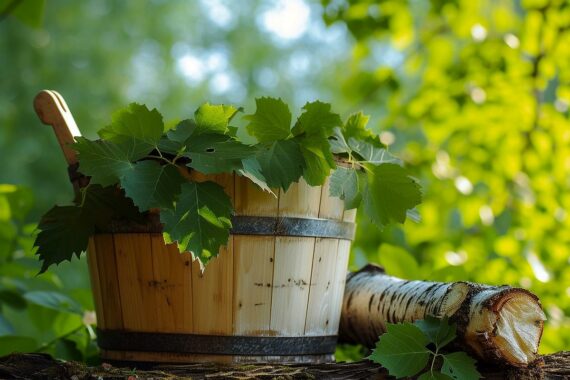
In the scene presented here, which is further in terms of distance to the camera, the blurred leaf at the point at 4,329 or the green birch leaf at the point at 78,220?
the blurred leaf at the point at 4,329

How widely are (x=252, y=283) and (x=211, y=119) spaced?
0.27 metres

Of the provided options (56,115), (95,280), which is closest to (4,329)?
(95,280)

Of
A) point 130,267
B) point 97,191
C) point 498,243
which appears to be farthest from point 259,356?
point 498,243

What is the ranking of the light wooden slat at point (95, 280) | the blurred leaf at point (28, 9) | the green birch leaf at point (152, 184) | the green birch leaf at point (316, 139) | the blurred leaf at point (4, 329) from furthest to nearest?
the blurred leaf at point (28, 9)
the blurred leaf at point (4, 329)
the light wooden slat at point (95, 280)
the green birch leaf at point (316, 139)
the green birch leaf at point (152, 184)

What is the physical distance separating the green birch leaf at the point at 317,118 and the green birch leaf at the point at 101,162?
11.3 inches

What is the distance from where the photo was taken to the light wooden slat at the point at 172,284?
3.62 feet

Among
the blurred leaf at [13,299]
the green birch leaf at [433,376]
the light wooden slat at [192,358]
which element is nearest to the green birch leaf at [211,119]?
the light wooden slat at [192,358]

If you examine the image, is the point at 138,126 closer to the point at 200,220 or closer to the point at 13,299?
the point at 200,220

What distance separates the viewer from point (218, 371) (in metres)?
1.07

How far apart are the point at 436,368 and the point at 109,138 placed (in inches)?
24.7

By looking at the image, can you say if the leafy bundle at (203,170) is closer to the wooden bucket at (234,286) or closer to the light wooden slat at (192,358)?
the wooden bucket at (234,286)

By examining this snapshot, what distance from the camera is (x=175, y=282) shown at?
111cm

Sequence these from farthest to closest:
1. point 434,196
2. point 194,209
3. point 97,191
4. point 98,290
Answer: point 434,196
point 98,290
point 97,191
point 194,209

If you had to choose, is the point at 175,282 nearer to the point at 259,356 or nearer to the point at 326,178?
the point at 259,356
